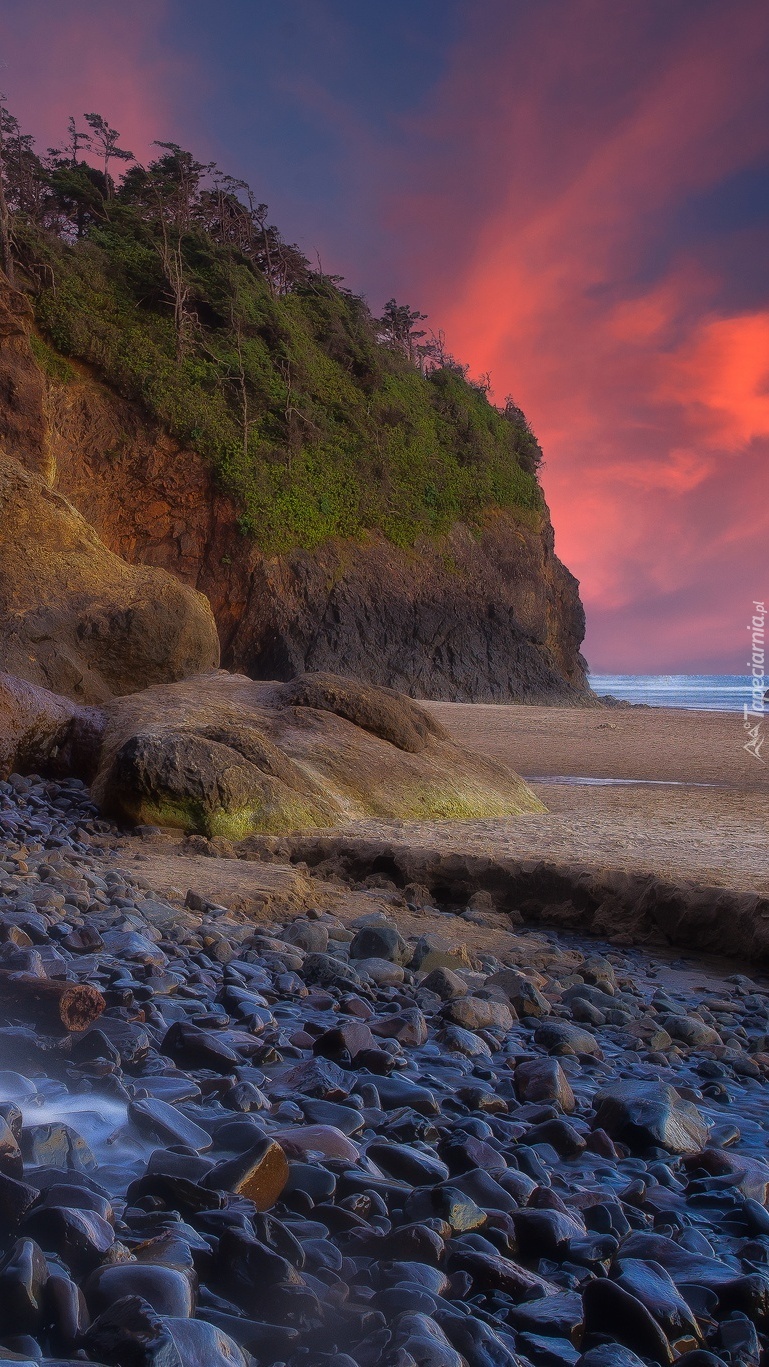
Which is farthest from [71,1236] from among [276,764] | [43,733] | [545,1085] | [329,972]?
[43,733]

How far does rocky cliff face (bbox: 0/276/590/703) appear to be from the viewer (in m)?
23.3

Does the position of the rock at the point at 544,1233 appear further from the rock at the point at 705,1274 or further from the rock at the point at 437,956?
the rock at the point at 437,956

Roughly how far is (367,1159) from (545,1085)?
65 centimetres

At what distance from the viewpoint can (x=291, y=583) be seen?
2491cm

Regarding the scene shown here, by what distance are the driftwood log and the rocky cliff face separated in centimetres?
2056

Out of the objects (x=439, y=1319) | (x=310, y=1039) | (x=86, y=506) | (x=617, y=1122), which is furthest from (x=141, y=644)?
(x=86, y=506)

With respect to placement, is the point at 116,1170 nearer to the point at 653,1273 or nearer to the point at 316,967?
the point at 653,1273

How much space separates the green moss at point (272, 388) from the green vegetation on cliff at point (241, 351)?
0.16 feet

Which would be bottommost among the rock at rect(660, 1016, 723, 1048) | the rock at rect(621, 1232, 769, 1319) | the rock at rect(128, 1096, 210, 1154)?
the rock at rect(660, 1016, 723, 1048)

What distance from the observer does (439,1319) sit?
1438mm

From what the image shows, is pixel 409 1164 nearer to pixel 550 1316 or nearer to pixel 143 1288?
pixel 550 1316

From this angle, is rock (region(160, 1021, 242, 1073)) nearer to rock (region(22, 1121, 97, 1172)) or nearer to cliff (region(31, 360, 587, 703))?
rock (region(22, 1121, 97, 1172))

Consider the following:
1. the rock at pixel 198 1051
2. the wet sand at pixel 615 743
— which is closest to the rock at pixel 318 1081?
the rock at pixel 198 1051

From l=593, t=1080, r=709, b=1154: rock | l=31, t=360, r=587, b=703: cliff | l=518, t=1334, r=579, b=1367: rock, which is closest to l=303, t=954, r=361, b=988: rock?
l=593, t=1080, r=709, b=1154: rock
